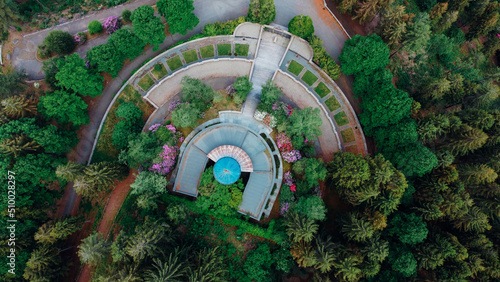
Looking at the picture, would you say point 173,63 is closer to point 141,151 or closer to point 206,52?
point 206,52

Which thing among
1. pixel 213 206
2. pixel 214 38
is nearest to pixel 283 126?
pixel 213 206

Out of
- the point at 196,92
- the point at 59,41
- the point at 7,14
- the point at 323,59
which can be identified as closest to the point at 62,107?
the point at 59,41

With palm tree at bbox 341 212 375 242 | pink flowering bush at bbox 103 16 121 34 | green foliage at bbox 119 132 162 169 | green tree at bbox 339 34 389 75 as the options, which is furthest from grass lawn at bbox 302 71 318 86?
pink flowering bush at bbox 103 16 121 34

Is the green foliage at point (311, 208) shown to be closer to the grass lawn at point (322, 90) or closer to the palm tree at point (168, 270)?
the palm tree at point (168, 270)

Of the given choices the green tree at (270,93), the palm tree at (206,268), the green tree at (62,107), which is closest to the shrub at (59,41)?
the green tree at (62,107)

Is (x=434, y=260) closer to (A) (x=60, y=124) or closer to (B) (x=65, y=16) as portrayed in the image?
(A) (x=60, y=124)

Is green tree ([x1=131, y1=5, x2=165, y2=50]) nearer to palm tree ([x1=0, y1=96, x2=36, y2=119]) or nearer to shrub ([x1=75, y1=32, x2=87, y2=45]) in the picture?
shrub ([x1=75, y1=32, x2=87, y2=45])
